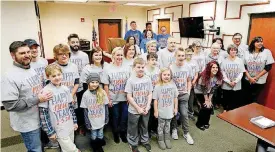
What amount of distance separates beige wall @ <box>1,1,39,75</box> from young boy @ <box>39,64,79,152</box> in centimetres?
247

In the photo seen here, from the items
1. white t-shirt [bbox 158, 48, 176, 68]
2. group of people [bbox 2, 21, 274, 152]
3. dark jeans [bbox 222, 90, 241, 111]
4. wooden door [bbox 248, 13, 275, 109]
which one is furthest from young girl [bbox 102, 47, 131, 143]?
wooden door [bbox 248, 13, 275, 109]

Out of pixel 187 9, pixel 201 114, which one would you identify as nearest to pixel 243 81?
pixel 201 114

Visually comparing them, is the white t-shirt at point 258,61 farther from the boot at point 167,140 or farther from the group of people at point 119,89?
the boot at point 167,140

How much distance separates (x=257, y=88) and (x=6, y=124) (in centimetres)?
447

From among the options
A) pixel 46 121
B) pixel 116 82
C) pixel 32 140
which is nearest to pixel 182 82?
pixel 116 82

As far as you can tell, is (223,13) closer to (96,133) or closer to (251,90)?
(251,90)

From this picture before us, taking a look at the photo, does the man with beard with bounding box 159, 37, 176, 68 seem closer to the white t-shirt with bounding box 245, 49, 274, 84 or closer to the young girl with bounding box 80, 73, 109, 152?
the young girl with bounding box 80, 73, 109, 152

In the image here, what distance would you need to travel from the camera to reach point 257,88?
11.1ft

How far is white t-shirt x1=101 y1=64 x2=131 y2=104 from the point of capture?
2355mm

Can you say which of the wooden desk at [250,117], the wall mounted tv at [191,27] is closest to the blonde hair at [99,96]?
the wooden desk at [250,117]

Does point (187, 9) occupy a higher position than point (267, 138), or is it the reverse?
point (187, 9)

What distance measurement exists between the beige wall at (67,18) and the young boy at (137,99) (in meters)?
6.01

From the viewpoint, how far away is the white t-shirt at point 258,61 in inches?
126

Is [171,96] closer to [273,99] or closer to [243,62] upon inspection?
[243,62]
